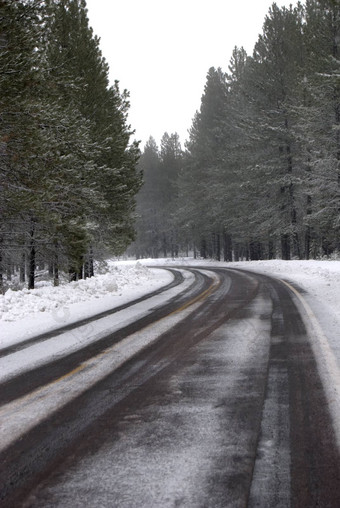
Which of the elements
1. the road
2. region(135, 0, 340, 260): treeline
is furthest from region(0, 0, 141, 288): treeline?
region(135, 0, 340, 260): treeline

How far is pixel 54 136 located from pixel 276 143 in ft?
65.0

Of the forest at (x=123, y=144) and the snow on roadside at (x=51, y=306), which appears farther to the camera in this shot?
the forest at (x=123, y=144)

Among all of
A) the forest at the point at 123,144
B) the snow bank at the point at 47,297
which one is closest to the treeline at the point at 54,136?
the forest at the point at 123,144

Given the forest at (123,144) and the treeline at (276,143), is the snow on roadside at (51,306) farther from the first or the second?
the treeline at (276,143)

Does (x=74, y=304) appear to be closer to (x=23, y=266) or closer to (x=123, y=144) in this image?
(x=123, y=144)

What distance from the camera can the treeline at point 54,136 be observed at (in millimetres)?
10531

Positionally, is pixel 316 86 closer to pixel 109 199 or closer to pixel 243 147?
pixel 243 147

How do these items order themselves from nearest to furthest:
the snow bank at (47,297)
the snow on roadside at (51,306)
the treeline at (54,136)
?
the snow on roadside at (51,306) < the snow bank at (47,297) < the treeline at (54,136)

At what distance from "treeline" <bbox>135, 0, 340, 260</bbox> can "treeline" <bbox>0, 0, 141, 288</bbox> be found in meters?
8.86

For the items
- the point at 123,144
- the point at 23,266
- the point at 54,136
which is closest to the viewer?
the point at 54,136

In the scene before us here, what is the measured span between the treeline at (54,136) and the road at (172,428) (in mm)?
6813

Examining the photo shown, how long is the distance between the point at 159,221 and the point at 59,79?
4594 cm

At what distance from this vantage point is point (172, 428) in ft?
10.4

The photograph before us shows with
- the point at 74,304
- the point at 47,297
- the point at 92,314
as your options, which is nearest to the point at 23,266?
the point at 47,297
